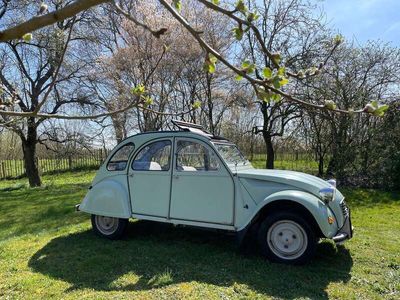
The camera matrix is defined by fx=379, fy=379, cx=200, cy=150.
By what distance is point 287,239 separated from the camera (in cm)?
513

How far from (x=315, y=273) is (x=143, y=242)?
2767 millimetres

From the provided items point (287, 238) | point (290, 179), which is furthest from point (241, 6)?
point (287, 238)

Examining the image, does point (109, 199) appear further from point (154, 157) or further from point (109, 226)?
point (154, 157)

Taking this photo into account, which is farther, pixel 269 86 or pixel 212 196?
pixel 212 196

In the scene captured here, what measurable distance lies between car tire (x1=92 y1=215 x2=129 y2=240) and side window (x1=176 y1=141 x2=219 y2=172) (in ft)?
4.71

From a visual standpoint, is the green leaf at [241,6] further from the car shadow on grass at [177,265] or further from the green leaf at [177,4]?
the car shadow on grass at [177,265]

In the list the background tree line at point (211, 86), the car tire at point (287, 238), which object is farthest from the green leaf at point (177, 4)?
the background tree line at point (211, 86)

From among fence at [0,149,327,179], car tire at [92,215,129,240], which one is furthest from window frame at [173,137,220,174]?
fence at [0,149,327,179]

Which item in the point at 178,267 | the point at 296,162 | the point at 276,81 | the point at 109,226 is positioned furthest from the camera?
the point at 296,162

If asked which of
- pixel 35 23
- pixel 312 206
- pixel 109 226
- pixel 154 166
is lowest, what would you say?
pixel 109 226

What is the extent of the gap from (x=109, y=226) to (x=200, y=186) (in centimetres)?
194

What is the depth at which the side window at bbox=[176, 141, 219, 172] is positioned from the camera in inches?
226

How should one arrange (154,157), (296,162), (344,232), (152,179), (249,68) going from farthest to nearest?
(296,162) → (154,157) → (152,179) → (344,232) → (249,68)

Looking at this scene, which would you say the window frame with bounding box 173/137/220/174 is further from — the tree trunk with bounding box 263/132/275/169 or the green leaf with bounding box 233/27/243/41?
the tree trunk with bounding box 263/132/275/169
